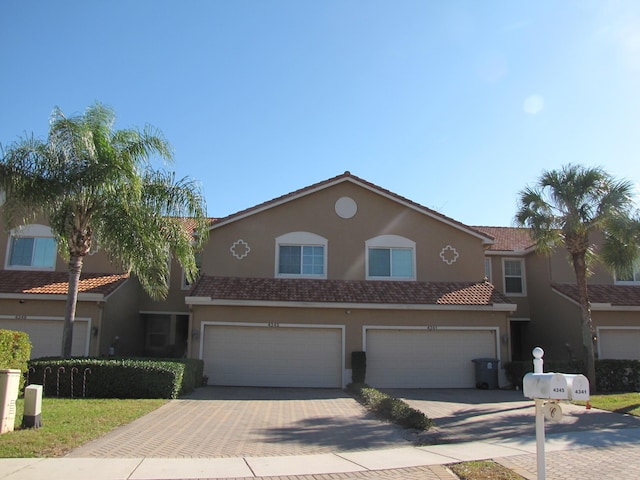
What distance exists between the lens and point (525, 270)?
24766 millimetres

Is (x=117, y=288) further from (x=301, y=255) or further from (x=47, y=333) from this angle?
(x=301, y=255)

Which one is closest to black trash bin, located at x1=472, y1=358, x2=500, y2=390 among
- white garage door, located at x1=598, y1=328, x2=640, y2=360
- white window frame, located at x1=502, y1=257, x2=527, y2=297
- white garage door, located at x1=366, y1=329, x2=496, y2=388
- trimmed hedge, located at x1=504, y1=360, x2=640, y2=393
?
white garage door, located at x1=366, y1=329, x2=496, y2=388

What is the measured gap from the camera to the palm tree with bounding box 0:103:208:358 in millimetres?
15102

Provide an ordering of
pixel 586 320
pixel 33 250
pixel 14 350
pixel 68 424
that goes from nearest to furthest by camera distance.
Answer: pixel 68 424 → pixel 14 350 → pixel 586 320 → pixel 33 250

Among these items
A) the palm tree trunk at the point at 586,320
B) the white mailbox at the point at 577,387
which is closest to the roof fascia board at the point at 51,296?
the palm tree trunk at the point at 586,320

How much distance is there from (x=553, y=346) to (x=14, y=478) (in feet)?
67.6

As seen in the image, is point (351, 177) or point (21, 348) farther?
point (351, 177)

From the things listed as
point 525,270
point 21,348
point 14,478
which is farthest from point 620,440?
point 525,270

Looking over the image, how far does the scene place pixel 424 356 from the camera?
19328mm

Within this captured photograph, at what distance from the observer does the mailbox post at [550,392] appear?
18.4 ft

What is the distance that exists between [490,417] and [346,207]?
10.7 meters

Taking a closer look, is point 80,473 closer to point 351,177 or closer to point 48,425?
point 48,425

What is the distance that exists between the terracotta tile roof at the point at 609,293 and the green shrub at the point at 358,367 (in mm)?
8594

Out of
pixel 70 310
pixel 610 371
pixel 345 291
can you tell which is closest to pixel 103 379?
pixel 70 310
